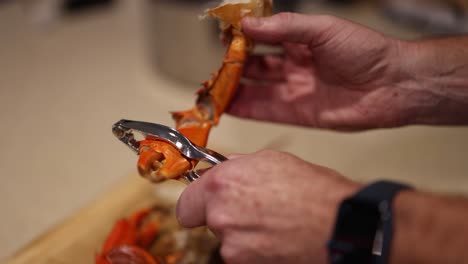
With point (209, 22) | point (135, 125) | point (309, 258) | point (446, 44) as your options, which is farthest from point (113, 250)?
point (209, 22)

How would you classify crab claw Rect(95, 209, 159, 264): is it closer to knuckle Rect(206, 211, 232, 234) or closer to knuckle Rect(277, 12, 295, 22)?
knuckle Rect(206, 211, 232, 234)

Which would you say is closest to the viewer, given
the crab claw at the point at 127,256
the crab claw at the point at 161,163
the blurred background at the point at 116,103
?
the crab claw at the point at 161,163

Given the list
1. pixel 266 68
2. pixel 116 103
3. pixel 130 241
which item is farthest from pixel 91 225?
pixel 116 103

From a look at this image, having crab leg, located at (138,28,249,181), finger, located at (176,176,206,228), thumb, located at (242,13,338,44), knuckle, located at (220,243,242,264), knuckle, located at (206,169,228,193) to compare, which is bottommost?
knuckle, located at (220,243,242,264)

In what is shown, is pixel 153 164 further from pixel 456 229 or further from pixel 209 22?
pixel 209 22

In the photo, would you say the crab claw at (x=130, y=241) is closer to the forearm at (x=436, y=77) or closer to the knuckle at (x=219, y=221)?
the knuckle at (x=219, y=221)

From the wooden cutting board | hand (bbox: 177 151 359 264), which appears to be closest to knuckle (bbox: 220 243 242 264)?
hand (bbox: 177 151 359 264)

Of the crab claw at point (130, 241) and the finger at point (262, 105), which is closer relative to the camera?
the crab claw at point (130, 241)

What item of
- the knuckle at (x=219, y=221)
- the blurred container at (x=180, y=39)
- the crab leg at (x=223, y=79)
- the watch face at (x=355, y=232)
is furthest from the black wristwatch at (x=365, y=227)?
the blurred container at (x=180, y=39)
